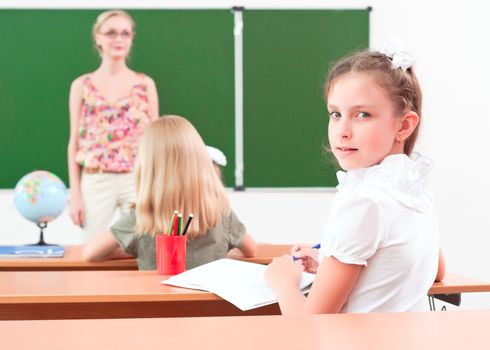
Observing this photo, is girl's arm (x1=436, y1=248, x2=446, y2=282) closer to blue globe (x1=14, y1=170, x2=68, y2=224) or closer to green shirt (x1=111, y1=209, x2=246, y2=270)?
green shirt (x1=111, y1=209, x2=246, y2=270)

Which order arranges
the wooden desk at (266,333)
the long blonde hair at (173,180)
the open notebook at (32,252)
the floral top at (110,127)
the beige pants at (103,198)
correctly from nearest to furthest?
the wooden desk at (266,333), the long blonde hair at (173,180), the open notebook at (32,252), the beige pants at (103,198), the floral top at (110,127)

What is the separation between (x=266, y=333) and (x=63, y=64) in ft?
13.9

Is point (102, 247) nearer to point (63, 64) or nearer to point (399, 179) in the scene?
point (399, 179)

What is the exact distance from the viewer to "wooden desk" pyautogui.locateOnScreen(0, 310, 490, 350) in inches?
46.4

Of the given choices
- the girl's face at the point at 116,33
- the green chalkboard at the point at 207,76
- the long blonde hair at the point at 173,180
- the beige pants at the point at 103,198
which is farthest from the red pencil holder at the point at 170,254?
the green chalkboard at the point at 207,76

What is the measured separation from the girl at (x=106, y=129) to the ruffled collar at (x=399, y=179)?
271 centimetres

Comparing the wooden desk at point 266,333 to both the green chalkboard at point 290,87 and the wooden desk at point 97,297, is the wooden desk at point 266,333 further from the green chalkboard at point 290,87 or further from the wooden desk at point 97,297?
the green chalkboard at point 290,87

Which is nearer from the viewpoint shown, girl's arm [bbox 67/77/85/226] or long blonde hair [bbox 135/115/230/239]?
long blonde hair [bbox 135/115/230/239]

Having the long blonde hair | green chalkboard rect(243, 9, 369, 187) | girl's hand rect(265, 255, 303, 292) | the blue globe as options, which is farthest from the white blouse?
green chalkboard rect(243, 9, 369, 187)

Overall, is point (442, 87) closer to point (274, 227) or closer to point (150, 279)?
point (274, 227)

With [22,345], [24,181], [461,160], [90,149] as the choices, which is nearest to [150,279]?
[22,345]

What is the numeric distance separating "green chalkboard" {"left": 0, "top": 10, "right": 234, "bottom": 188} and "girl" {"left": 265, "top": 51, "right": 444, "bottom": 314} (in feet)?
11.7

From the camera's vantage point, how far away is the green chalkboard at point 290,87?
528cm

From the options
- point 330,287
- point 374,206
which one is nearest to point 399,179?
point 374,206
